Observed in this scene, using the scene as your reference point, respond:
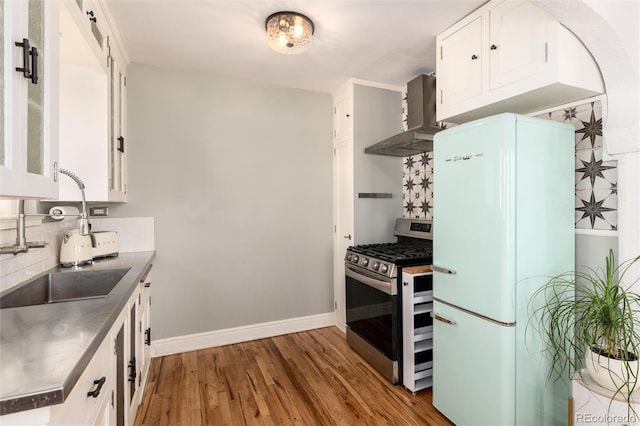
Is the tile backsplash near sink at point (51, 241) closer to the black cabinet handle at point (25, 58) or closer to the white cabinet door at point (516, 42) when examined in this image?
the black cabinet handle at point (25, 58)

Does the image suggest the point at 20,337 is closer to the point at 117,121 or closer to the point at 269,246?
the point at 117,121

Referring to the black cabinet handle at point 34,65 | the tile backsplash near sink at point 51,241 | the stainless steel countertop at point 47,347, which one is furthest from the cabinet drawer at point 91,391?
the black cabinet handle at point 34,65

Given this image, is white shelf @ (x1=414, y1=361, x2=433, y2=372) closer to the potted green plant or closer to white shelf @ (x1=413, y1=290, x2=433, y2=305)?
white shelf @ (x1=413, y1=290, x2=433, y2=305)

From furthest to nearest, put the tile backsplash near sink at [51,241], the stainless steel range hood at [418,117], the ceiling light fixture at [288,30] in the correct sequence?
the stainless steel range hood at [418,117] < the ceiling light fixture at [288,30] < the tile backsplash near sink at [51,241]

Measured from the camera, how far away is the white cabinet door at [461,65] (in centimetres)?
191

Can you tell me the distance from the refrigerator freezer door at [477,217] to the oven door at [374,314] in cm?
40

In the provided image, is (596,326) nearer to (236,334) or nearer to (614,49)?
(614,49)

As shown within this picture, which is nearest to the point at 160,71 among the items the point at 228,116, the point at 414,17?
the point at 228,116

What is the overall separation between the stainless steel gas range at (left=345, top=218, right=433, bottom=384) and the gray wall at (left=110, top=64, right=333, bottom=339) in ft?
2.31

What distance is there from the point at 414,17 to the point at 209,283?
8.80 ft

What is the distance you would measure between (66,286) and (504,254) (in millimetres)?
2331

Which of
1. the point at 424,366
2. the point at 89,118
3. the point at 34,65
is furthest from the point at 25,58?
the point at 424,366

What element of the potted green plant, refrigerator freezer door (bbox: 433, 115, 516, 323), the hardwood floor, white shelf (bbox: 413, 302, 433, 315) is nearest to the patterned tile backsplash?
the potted green plant

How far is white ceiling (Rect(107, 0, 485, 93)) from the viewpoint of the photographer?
1.91 meters
